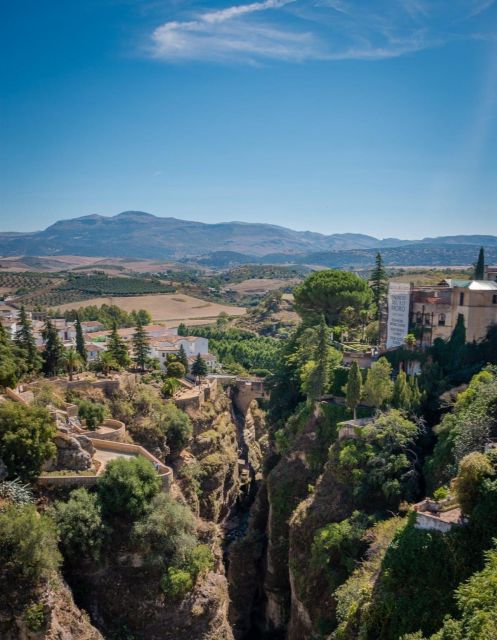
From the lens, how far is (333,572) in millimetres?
26141

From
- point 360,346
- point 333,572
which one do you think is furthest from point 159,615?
point 360,346

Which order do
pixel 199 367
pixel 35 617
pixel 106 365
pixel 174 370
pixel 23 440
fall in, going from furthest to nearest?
pixel 199 367 → pixel 174 370 → pixel 106 365 → pixel 23 440 → pixel 35 617

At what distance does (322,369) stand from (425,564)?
1860cm

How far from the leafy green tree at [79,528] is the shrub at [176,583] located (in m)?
3.50

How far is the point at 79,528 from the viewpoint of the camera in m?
25.0

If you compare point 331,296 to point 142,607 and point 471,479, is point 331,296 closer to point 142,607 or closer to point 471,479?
point 142,607

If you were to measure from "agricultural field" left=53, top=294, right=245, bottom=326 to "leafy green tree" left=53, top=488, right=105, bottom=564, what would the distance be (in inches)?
3554

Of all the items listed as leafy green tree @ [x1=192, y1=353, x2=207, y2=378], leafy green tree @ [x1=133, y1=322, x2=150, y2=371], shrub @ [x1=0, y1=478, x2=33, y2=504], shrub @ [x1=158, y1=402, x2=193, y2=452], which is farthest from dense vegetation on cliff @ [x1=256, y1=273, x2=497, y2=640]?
shrub @ [x1=0, y1=478, x2=33, y2=504]

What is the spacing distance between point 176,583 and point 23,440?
991cm

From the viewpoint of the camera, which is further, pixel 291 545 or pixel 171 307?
pixel 171 307

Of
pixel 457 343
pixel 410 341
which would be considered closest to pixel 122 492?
pixel 410 341

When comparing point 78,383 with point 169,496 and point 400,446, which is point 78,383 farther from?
point 400,446

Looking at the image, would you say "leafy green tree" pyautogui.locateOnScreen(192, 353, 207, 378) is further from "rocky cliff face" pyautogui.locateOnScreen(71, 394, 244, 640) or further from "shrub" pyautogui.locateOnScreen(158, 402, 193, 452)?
"rocky cliff face" pyautogui.locateOnScreen(71, 394, 244, 640)

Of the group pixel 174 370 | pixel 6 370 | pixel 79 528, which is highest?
pixel 6 370
